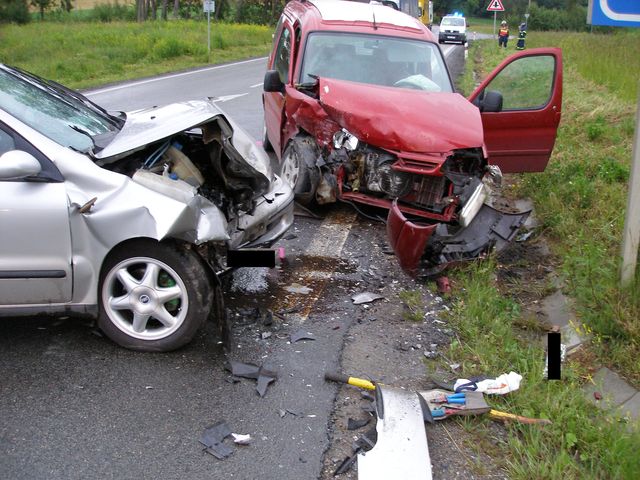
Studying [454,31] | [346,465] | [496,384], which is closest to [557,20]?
[454,31]

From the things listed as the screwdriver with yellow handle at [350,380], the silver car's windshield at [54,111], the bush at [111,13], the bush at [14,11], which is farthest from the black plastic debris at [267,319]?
the bush at [111,13]

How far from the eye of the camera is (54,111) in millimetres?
4410

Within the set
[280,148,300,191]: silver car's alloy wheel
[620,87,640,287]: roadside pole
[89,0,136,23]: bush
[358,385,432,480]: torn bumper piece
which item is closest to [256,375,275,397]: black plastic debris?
[358,385,432,480]: torn bumper piece

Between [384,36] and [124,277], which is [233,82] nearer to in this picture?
[384,36]

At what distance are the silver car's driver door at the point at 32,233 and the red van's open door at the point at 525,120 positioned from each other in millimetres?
4343

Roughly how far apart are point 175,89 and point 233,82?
2513 millimetres

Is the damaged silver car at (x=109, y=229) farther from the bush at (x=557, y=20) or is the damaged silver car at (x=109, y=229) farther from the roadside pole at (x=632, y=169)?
the bush at (x=557, y=20)

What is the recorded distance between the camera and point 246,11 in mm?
54562

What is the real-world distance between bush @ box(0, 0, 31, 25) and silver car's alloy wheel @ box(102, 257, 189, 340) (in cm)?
4450

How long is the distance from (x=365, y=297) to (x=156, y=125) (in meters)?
1.90

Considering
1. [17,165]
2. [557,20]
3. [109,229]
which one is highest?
[17,165]

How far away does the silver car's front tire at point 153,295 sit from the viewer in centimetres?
385

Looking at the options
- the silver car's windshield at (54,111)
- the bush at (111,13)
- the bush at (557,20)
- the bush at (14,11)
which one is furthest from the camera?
the bush at (557,20)

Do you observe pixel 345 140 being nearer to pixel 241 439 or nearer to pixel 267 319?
pixel 267 319
